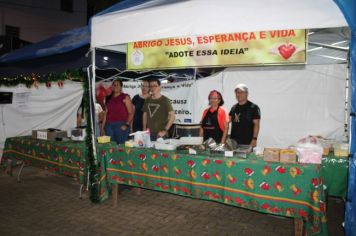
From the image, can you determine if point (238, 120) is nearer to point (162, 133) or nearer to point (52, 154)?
point (162, 133)

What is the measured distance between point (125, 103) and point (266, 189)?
3.52 meters

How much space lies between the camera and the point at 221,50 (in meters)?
3.81

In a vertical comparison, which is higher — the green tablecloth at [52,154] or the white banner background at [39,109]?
the white banner background at [39,109]

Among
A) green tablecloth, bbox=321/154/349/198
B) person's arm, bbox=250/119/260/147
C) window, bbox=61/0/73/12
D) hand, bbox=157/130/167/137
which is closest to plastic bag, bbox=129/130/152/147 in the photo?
hand, bbox=157/130/167/137

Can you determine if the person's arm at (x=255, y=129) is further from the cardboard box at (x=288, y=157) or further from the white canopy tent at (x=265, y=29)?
the white canopy tent at (x=265, y=29)

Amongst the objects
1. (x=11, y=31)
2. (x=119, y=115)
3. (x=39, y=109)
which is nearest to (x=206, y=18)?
(x=119, y=115)

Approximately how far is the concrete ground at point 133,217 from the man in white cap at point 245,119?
108 centimetres

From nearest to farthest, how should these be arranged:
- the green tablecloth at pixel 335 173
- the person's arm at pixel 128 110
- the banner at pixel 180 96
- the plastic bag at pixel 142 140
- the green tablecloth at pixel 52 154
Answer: the green tablecloth at pixel 335 173 < the plastic bag at pixel 142 140 < the green tablecloth at pixel 52 154 < the person's arm at pixel 128 110 < the banner at pixel 180 96

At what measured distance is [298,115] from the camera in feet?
22.0

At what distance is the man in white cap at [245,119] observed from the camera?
4602mm

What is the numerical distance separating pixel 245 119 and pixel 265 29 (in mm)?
1650

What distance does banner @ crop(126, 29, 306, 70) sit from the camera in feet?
11.3

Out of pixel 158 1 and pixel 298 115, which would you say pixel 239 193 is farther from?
pixel 298 115

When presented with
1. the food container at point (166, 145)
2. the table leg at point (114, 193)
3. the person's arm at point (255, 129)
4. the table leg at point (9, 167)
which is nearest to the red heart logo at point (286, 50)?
the person's arm at point (255, 129)
